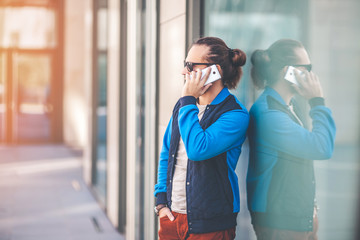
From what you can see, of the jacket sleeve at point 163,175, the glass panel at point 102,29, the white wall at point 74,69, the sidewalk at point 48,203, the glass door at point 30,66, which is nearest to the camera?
the jacket sleeve at point 163,175

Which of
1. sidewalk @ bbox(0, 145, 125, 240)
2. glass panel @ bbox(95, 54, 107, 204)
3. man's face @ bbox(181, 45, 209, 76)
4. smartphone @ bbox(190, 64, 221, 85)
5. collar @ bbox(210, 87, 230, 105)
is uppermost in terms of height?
man's face @ bbox(181, 45, 209, 76)

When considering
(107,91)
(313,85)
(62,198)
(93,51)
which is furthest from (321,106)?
(93,51)

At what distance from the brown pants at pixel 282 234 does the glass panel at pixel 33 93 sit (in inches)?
518

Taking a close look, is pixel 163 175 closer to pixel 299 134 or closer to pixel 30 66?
pixel 299 134

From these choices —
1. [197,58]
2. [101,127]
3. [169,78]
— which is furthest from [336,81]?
[101,127]

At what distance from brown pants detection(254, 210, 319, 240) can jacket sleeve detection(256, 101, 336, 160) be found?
250mm

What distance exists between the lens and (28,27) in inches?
584

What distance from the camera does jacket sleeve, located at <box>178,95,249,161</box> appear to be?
2029 mm

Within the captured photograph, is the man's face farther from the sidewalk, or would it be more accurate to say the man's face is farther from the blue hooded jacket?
the sidewalk

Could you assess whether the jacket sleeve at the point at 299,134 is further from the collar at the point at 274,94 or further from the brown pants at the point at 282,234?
the brown pants at the point at 282,234

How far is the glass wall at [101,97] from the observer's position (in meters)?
7.38

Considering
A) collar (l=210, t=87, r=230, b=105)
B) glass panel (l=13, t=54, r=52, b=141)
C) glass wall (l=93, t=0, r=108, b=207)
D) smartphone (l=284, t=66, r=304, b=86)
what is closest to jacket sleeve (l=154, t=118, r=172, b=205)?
collar (l=210, t=87, r=230, b=105)

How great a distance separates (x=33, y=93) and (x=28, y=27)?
1.97 meters

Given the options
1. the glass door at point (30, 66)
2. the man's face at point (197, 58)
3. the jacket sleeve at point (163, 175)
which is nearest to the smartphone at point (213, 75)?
the man's face at point (197, 58)
